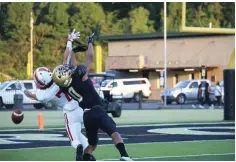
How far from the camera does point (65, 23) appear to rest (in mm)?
62250

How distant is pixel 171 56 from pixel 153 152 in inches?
1859

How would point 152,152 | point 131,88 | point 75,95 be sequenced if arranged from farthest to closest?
point 131,88 < point 152,152 < point 75,95

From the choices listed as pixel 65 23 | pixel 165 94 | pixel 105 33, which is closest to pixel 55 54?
pixel 65 23

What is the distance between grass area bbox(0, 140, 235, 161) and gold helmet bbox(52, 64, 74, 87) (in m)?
1.71

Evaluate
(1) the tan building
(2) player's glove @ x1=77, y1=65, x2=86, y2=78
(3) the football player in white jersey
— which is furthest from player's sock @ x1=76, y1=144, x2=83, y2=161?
(1) the tan building

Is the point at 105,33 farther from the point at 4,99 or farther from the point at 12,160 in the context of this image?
the point at 12,160

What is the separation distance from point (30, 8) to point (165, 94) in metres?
18.4

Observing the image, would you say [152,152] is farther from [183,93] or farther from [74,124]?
[183,93]

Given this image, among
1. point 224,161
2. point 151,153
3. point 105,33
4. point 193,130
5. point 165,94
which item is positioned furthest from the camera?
point 105,33

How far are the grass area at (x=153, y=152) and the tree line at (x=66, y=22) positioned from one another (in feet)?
121

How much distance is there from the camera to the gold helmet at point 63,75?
1108 centimetres

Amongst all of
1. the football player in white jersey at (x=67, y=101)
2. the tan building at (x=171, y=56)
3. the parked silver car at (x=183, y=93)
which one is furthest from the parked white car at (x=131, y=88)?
the football player in white jersey at (x=67, y=101)

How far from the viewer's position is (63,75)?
11.1 m

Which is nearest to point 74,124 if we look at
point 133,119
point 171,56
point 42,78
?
point 42,78
